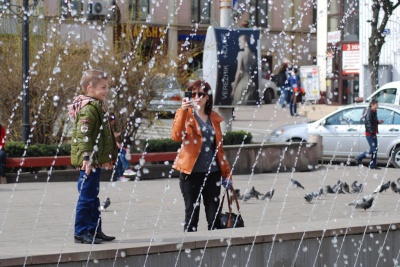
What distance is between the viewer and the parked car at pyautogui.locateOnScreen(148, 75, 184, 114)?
1847 centimetres

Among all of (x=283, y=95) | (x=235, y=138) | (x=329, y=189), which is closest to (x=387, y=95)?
(x=235, y=138)

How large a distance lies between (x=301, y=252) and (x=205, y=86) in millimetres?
1640

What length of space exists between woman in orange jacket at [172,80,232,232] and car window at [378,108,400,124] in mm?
12138

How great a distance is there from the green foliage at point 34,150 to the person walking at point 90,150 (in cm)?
881

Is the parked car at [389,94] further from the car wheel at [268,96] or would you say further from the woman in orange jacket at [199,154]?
the woman in orange jacket at [199,154]

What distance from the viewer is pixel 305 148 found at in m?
18.6

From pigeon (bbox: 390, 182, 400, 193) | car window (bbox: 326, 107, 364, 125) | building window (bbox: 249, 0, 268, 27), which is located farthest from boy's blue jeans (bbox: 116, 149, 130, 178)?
building window (bbox: 249, 0, 268, 27)

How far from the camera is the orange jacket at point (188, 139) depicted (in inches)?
322

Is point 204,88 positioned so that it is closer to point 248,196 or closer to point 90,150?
point 90,150

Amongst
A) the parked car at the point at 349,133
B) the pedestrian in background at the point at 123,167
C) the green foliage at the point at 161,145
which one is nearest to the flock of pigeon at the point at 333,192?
the pedestrian in background at the point at 123,167

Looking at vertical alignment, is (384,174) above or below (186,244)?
below

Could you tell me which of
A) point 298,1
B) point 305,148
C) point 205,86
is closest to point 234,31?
point 305,148

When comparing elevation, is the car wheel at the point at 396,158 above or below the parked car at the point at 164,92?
below

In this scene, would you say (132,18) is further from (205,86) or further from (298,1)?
(298,1)
